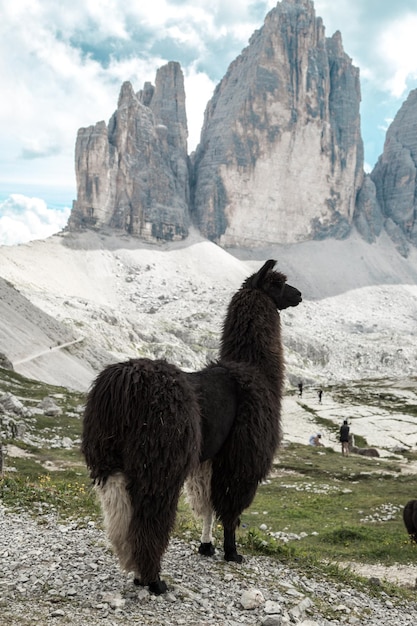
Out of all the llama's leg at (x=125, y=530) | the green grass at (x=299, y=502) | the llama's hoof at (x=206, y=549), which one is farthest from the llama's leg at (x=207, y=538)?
the llama's leg at (x=125, y=530)

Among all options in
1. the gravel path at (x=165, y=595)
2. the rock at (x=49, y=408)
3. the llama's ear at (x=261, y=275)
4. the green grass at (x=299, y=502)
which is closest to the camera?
the gravel path at (x=165, y=595)

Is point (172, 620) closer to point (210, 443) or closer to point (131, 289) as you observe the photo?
point (210, 443)

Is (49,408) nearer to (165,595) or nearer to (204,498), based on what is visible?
(204,498)

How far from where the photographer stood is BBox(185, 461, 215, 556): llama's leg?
8.61 metres

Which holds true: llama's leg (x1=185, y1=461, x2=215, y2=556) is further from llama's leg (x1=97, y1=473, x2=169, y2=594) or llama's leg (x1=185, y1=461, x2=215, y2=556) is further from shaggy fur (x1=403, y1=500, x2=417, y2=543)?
shaggy fur (x1=403, y1=500, x2=417, y2=543)

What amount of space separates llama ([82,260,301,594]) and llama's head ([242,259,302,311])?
70.0 inches

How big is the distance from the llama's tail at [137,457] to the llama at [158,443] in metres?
0.01

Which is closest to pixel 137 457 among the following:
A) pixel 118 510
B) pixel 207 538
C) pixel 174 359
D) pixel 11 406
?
pixel 118 510

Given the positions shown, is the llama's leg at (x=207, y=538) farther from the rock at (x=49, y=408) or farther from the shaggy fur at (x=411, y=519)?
the rock at (x=49, y=408)

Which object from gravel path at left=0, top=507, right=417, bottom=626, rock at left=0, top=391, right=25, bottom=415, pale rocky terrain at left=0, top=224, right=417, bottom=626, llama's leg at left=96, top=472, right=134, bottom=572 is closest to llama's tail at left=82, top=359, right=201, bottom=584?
llama's leg at left=96, top=472, right=134, bottom=572

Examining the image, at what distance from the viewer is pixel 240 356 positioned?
30.8 feet

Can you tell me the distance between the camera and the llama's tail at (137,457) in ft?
21.7

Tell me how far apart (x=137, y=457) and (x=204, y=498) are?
97.8 inches

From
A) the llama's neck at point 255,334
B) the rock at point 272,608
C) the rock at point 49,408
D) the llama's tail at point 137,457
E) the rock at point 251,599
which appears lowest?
the rock at point 49,408
